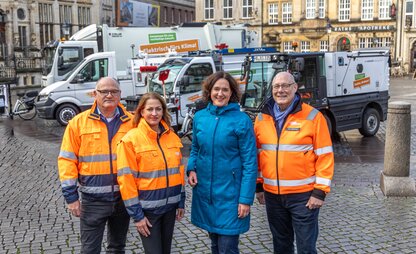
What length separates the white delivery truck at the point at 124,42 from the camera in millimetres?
21422

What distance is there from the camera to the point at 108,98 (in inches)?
172

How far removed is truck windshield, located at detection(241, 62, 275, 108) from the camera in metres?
12.5

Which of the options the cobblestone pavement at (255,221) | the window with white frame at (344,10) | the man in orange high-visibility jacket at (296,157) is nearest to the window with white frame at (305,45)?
the window with white frame at (344,10)

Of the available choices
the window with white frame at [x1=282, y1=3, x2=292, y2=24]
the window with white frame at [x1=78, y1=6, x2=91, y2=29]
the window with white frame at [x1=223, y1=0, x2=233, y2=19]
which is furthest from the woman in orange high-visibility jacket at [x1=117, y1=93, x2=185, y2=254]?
the window with white frame at [x1=223, y1=0, x2=233, y2=19]

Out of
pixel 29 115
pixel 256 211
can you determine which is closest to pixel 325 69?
pixel 256 211

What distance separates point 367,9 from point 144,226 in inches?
2008

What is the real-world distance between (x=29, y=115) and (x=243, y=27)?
39.9 ft

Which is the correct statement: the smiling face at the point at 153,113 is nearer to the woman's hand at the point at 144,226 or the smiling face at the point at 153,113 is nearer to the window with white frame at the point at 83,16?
the woman's hand at the point at 144,226

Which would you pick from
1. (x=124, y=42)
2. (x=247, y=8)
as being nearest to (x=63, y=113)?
(x=124, y=42)

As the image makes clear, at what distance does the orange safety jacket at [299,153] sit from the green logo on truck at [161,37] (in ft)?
63.4

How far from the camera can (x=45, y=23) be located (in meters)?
43.4

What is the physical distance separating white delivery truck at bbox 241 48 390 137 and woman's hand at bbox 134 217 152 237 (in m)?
8.29

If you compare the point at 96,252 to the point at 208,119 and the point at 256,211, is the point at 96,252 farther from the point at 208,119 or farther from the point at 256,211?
the point at 256,211

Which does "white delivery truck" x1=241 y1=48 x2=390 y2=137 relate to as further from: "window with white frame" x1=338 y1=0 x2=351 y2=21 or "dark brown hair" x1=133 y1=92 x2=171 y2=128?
"window with white frame" x1=338 y1=0 x2=351 y2=21
